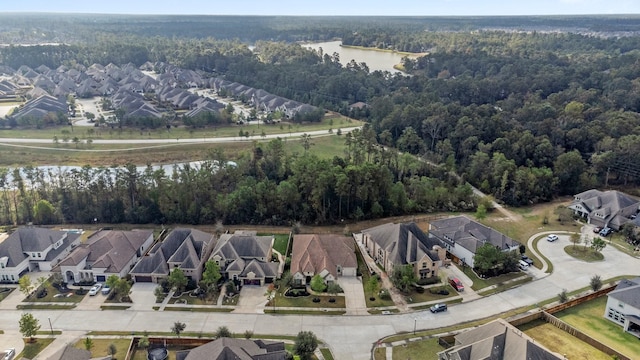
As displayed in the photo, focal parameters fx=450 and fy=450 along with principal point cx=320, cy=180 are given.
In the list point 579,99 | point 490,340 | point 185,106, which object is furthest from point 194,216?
point 579,99

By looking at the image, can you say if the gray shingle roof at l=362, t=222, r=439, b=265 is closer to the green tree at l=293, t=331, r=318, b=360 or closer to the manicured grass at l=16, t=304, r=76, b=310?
the green tree at l=293, t=331, r=318, b=360

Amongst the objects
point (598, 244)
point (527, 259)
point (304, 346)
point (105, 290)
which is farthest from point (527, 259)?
point (105, 290)

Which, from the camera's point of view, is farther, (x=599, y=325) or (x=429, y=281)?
(x=429, y=281)

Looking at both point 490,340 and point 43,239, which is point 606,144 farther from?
point 43,239

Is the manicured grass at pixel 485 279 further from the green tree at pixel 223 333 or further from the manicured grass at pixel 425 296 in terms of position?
the green tree at pixel 223 333

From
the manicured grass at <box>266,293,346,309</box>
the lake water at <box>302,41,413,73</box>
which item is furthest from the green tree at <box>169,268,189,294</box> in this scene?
the lake water at <box>302,41,413,73</box>

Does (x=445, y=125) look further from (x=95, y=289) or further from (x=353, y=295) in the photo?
(x=95, y=289)
